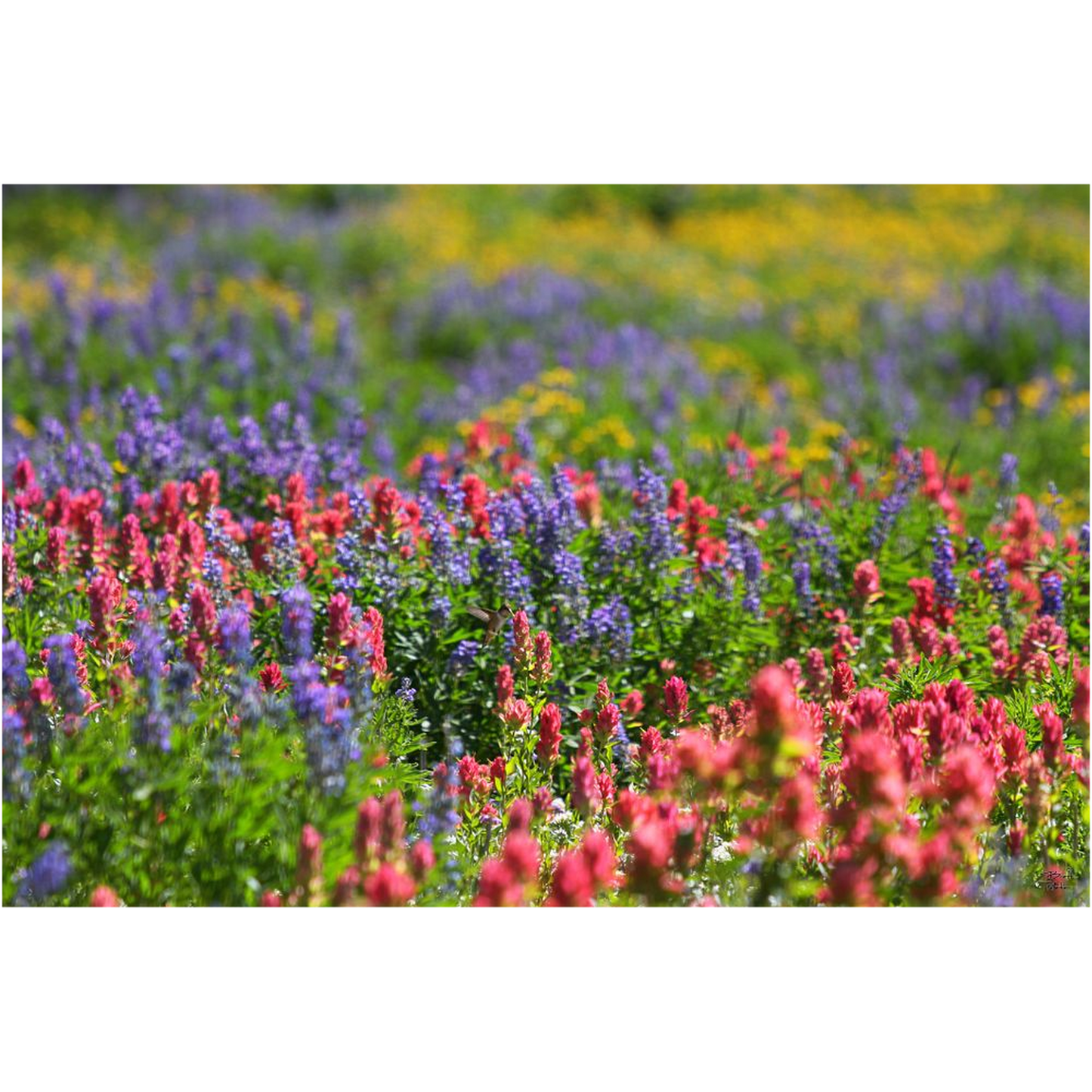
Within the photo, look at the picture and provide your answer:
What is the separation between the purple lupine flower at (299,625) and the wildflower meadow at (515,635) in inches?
1.1

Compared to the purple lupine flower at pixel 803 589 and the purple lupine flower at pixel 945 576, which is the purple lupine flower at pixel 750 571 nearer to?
the purple lupine flower at pixel 803 589

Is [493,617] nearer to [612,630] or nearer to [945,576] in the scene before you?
[612,630]

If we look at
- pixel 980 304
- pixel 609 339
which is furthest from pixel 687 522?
pixel 980 304

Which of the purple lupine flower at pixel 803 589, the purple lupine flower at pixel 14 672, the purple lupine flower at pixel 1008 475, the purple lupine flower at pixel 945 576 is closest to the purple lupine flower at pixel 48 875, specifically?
the purple lupine flower at pixel 14 672

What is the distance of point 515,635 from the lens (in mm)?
3400

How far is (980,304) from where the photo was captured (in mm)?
10445

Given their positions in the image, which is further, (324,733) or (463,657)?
(463,657)

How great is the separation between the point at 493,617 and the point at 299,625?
2.70 ft

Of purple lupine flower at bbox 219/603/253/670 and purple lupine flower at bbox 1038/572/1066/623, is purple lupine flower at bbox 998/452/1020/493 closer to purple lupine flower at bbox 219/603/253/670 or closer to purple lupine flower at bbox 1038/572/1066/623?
purple lupine flower at bbox 1038/572/1066/623

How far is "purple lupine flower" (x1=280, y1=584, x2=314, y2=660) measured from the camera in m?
3.11

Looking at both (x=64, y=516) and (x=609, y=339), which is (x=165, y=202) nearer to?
(x=609, y=339)

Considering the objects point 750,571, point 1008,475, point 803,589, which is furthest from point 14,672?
point 1008,475

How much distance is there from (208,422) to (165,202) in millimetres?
9597

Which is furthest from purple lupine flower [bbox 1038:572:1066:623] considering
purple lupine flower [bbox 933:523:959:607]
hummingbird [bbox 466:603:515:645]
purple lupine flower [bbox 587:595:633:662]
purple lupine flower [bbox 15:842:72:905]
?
purple lupine flower [bbox 15:842:72:905]
